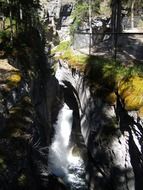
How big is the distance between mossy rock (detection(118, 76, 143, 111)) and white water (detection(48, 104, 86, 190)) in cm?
853

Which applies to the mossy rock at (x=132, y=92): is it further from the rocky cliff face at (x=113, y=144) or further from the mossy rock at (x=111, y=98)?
the mossy rock at (x=111, y=98)

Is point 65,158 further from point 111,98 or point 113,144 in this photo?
point 111,98

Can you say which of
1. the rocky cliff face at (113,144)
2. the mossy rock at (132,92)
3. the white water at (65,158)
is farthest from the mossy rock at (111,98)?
the white water at (65,158)

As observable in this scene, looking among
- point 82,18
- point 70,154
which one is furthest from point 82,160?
point 82,18

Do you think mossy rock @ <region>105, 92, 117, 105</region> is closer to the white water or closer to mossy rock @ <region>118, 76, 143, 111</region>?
mossy rock @ <region>118, 76, 143, 111</region>

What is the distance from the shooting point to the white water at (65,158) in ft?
80.5

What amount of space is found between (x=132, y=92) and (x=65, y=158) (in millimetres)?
14735

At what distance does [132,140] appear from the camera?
15055 millimetres

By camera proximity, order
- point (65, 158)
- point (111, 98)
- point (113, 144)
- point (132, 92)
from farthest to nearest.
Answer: point (65, 158), point (111, 98), point (113, 144), point (132, 92)

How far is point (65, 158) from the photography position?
28672 mm

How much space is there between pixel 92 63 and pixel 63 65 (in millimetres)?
6120

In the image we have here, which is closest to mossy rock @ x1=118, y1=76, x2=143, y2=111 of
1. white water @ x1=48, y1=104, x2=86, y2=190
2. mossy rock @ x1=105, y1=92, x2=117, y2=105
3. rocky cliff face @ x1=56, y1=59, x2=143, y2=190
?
rocky cliff face @ x1=56, y1=59, x2=143, y2=190

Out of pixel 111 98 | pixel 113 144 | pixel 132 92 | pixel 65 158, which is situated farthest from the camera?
pixel 65 158

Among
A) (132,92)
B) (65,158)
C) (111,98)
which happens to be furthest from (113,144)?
(65,158)
